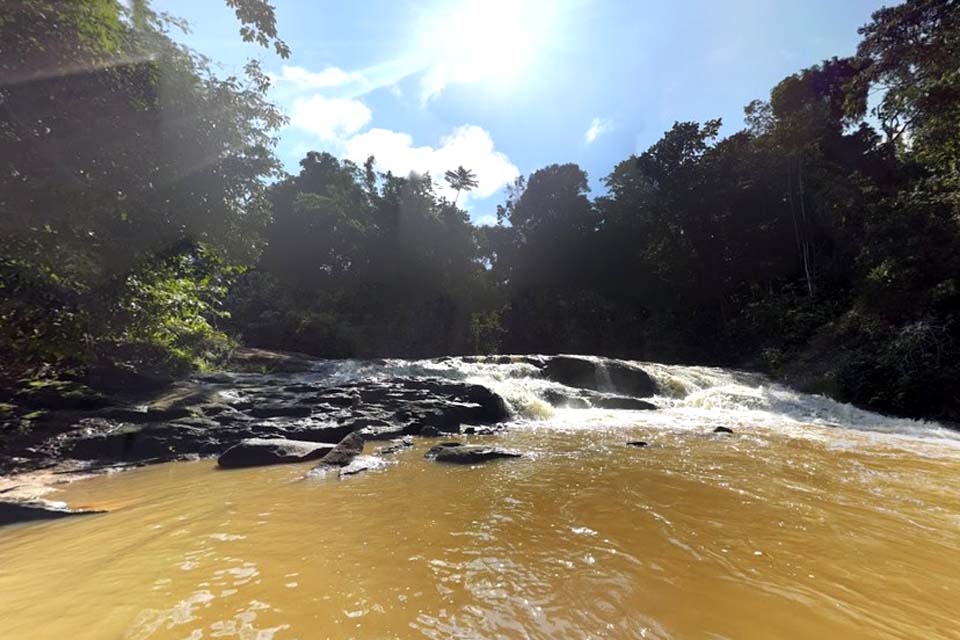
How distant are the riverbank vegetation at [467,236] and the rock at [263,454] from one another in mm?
3522

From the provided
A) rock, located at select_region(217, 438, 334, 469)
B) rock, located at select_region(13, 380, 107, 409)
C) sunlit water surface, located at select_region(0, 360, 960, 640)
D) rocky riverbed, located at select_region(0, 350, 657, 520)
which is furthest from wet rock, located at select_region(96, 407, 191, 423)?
rock, located at select_region(217, 438, 334, 469)

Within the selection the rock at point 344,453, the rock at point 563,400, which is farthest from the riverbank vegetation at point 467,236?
the rock at point 563,400

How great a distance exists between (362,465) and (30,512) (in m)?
3.63

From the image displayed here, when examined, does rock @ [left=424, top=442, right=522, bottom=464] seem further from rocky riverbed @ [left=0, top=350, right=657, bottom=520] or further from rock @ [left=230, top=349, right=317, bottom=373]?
rock @ [left=230, top=349, right=317, bottom=373]

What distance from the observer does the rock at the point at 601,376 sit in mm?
15398

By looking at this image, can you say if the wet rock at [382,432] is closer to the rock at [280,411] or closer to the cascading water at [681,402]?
the rock at [280,411]

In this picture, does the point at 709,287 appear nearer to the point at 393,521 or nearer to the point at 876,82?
the point at 876,82

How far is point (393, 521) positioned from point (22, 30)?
792 centimetres

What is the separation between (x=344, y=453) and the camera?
6984 millimetres

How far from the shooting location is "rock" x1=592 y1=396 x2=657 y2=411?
1264cm

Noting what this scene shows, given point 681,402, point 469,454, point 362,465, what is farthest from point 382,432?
point 681,402

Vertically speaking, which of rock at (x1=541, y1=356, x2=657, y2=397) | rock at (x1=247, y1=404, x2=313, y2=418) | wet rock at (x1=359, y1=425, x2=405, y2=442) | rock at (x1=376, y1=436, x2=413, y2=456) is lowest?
rock at (x1=376, y1=436, x2=413, y2=456)

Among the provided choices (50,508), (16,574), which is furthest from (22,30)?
(16,574)

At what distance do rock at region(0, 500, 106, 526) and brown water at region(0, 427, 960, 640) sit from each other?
15.6 inches
